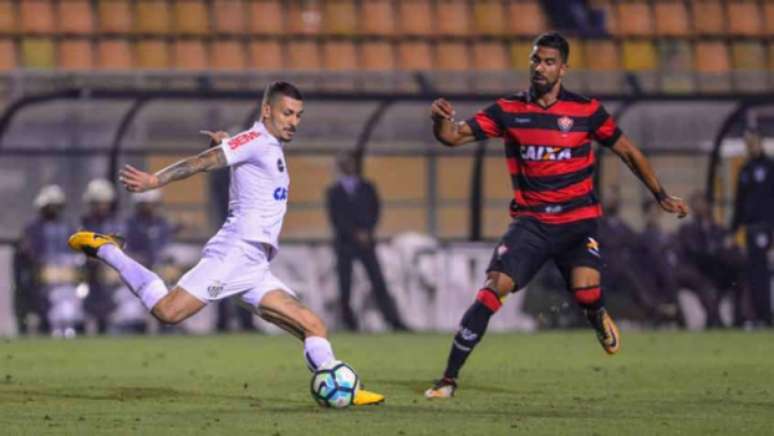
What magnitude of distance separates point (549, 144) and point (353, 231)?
8808 millimetres

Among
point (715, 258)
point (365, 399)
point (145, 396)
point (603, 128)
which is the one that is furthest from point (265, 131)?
point (715, 258)

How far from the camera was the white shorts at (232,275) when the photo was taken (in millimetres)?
10969

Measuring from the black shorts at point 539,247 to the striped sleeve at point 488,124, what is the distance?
0.56 meters

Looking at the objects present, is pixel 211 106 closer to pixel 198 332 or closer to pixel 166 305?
pixel 198 332

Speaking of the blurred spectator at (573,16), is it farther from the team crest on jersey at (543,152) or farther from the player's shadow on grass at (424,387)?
the team crest on jersey at (543,152)

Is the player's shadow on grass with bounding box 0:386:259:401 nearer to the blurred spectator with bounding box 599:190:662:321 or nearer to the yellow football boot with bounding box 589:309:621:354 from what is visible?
the yellow football boot with bounding box 589:309:621:354

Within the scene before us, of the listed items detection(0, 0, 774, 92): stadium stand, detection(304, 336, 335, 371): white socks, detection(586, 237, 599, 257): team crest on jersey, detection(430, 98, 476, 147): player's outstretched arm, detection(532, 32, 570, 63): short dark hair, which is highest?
detection(0, 0, 774, 92): stadium stand

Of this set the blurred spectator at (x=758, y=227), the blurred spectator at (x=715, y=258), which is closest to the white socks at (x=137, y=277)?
the blurred spectator at (x=715, y=258)

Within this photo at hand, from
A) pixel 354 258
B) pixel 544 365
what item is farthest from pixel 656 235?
pixel 544 365

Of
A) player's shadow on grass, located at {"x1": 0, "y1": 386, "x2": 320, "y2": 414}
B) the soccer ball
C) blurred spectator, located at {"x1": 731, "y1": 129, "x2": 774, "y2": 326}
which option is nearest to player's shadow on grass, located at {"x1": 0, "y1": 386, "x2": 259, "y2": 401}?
player's shadow on grass, located at {"x1": 0, "y1": 386, "x2": 320, "y2": 414}

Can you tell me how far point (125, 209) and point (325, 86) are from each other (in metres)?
3.73

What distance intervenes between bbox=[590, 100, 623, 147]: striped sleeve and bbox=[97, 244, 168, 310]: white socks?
2.68m

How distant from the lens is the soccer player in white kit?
35.7ft

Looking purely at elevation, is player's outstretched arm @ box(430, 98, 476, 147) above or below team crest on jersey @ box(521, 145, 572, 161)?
above
